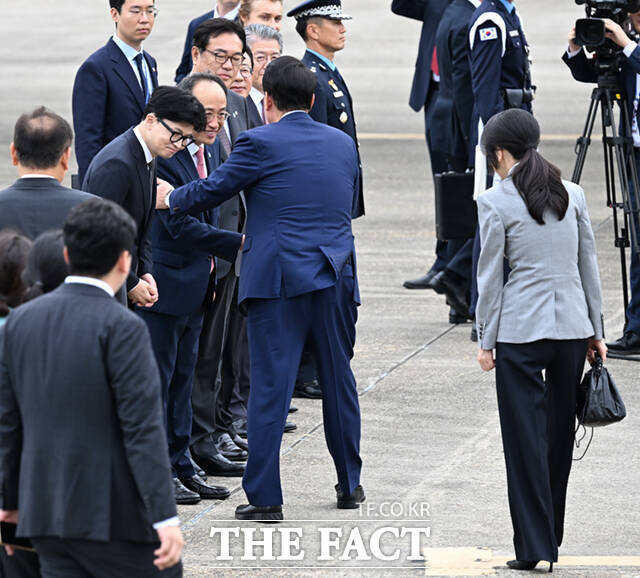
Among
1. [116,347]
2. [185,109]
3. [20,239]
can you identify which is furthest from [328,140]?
[116,347]

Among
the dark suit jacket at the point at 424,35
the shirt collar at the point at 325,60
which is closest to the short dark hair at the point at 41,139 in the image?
the shirt collar at the point at 325,60

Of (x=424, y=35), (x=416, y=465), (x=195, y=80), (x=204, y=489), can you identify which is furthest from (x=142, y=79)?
(x=424, y=35)

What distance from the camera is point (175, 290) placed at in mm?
6035

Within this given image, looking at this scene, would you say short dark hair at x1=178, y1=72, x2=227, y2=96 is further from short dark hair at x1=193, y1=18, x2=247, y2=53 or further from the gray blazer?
the gray blazer

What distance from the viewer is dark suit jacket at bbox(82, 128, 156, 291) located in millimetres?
5516

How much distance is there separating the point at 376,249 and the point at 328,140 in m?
6.10

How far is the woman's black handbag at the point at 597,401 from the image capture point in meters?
5.35

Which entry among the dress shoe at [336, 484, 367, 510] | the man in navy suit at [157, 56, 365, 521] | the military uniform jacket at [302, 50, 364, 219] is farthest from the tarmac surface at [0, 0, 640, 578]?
the military uniform jacket at [302, 50, 364, 219]

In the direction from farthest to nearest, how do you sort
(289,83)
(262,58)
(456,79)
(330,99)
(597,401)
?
1. (456,79)
2. (330,99)
3. (262,58)
4. (289,83)
5. (597,401)

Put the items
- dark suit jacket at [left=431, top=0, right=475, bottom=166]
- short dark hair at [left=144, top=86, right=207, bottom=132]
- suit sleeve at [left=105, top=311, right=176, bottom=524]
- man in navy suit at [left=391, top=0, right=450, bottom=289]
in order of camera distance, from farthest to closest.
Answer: man in navy suit at [left=391, top=0, right=450, bottom=289]
dark suit jacket at [left=431, top=0, right=475, bottom=166]
short dark hair at [left=144, top=86, right=207, bottom=132]
suit sleeve at [left=105, top=311, right=176, bottom=524]

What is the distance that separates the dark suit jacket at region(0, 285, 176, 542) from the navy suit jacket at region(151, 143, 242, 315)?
236cm

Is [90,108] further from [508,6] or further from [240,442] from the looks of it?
[508,6]

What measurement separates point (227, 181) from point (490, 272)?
3.82 feet

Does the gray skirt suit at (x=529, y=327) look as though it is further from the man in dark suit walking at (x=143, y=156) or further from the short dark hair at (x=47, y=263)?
the short dark hair at (x=47, y=263)
